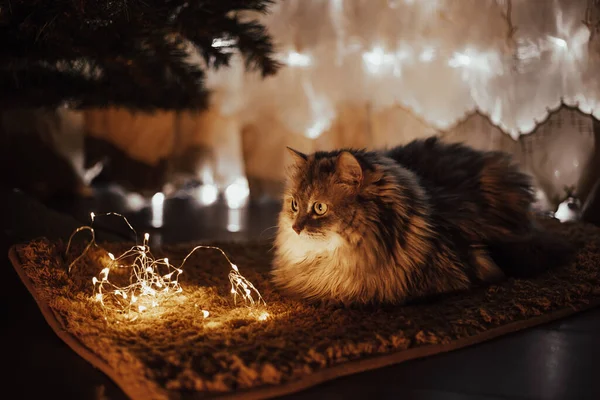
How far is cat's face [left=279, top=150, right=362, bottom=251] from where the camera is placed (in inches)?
66.9

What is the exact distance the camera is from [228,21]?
1944mm

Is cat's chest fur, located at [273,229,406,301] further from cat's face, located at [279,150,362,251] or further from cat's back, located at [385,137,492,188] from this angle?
cat's back, located at [385,137,492,188]

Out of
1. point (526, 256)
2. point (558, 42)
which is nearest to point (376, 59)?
point (558, 42)

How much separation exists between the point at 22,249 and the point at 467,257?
1563 mm

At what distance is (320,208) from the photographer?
174cm

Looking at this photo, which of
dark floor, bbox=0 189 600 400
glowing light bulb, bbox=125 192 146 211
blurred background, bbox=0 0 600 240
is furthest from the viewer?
glowing light bulb, bbox=125 192 146 211

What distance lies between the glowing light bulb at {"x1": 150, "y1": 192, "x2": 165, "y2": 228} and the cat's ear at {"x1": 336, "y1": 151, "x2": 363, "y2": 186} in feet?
6.66

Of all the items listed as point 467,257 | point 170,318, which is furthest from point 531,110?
point 170,318

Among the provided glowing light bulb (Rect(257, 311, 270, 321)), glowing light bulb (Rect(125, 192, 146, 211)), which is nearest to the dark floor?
glowing light bulb (Rect(257, 311, 270, 321))

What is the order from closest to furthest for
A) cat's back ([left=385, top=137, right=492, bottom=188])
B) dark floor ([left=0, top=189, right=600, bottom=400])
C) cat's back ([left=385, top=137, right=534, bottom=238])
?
dark floor ([left=0, top=189, right=600, bottom=400]) < cat's back ([left=385, top=137, right=534, bottom=238]) < cat's back ([left=385, top=137, right=492, bottom=188])

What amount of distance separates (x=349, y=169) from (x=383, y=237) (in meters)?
0.23

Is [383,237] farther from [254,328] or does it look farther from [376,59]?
[376,59]

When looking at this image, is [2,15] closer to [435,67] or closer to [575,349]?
[575,349]

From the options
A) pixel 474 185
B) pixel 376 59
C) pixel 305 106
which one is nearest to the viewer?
pixel 474 185
